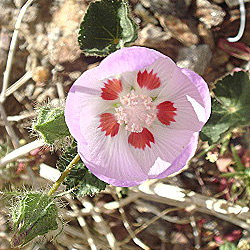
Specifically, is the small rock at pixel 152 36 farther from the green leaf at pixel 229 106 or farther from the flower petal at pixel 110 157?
the flower petal at pixel 110 157

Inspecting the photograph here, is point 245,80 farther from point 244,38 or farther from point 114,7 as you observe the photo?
point 114,7

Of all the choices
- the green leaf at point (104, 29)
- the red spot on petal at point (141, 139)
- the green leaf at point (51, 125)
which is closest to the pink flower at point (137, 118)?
the red spot on petal at point (141, 139)

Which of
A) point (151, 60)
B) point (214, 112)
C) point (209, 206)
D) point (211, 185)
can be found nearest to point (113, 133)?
point (151, 60)

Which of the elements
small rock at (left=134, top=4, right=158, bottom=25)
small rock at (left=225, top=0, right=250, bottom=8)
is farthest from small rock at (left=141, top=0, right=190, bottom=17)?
small rock at (left=225, top=0, right=250, bottom=8)

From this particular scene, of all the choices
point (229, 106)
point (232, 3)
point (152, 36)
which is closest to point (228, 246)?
point (229, 106)

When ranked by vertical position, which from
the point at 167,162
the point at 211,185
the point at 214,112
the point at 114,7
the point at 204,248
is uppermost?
the point at 114,7

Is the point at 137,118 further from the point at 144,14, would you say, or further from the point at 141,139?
the point at 144,14
